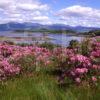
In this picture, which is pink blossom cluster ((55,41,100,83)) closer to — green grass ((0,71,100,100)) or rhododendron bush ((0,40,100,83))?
rhododendron bush ((0,40,100,83))

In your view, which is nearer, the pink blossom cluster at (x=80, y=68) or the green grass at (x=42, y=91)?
the green grass at (x=42, y=91)

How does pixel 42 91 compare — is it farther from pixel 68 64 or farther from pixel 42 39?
pixel 42 39

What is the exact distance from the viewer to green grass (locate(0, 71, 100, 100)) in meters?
8.63

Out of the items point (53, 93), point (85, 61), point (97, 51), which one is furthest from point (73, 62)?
point (53, 93)

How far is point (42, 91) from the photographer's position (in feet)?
29.1

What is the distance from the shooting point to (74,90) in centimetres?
955

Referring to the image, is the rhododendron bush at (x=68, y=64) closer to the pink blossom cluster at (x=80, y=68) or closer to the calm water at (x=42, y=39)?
the pink blossom cluster at (x=80, y=68)

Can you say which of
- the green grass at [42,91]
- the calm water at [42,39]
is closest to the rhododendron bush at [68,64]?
the green grass at [42,91]

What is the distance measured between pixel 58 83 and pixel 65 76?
51cm

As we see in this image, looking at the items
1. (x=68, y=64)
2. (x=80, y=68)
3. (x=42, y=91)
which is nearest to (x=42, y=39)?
(x=68, y=64)

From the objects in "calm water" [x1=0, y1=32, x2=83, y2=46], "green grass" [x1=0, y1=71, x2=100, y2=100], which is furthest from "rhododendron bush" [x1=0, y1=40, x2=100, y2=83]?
"calm water" [x1=0, y1=32, x2=83, y2=46]

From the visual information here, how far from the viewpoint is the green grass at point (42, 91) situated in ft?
28.3

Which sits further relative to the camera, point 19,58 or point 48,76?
point 19,58

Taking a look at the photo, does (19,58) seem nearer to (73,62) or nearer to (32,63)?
(32,63)
